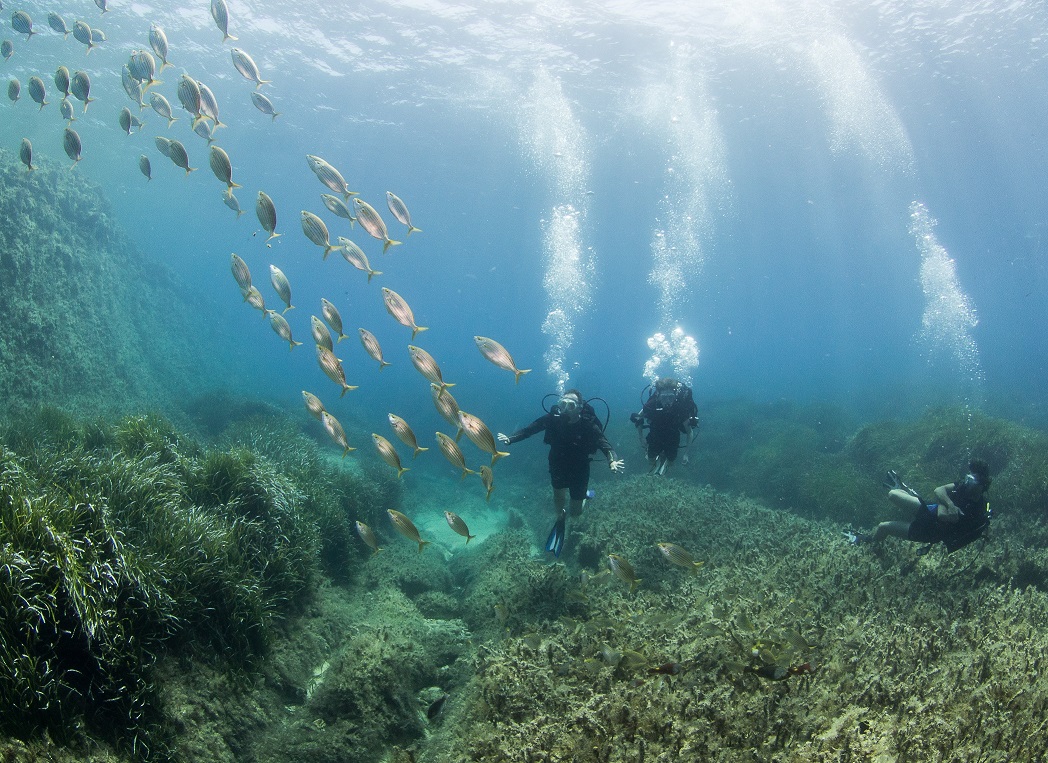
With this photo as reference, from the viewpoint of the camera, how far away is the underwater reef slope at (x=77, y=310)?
12984 millimetres

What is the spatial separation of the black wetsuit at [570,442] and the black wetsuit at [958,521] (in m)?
4.39

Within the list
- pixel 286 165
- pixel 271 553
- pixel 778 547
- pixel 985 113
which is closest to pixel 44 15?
pixel 286 165

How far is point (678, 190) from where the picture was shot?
4784cm

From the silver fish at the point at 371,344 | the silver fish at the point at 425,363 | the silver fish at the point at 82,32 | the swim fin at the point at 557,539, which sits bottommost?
the swim fin at the point at 557,539

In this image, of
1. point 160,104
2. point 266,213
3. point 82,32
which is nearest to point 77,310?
point 82,32

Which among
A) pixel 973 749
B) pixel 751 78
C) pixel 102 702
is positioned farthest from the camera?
pixel 751 78

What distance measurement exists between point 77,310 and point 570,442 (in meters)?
18.1

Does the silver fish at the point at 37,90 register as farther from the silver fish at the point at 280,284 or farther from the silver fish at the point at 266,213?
the silver fish at the point at 280,284

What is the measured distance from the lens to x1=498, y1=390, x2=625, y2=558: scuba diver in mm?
7668

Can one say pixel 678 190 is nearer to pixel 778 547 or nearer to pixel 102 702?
pixel 778 547

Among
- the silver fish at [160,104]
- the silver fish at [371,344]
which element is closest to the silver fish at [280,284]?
the silver fish at [371,344]

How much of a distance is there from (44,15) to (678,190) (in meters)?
45.3

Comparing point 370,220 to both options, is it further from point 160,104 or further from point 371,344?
point 160,104

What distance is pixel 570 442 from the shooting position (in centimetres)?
820
